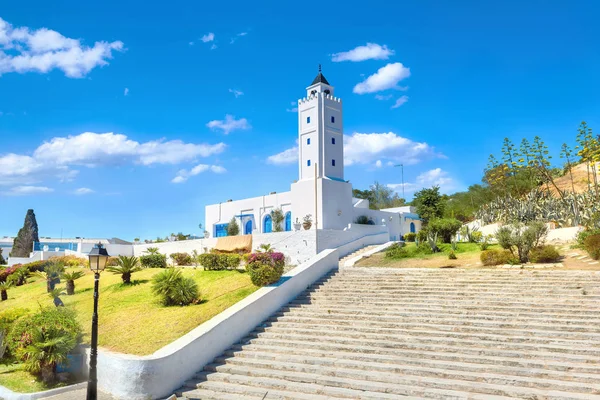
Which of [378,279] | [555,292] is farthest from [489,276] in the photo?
[378,279]

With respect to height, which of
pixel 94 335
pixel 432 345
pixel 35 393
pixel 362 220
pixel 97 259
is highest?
pixel 362 220

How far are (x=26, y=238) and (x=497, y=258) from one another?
A: 4486 centimetres

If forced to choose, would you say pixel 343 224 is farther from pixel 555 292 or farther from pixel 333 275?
pixel 555 292

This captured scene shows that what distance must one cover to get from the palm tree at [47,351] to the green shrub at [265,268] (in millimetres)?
5185

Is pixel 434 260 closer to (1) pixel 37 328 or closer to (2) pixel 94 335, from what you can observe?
(2) pixel 94 335

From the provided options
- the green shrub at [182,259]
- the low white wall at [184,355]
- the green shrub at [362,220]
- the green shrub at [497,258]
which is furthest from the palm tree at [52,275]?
the green shrub at [497,258]

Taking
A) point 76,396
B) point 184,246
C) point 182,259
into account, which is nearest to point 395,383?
point 76,396

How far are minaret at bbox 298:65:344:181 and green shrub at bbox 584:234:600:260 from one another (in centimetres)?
1656

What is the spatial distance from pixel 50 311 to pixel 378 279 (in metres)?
9.32

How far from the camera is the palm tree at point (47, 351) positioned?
34.3 ft

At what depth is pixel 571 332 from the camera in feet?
31.7

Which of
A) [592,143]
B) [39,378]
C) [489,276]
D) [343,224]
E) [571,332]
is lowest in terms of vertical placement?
[39,378]

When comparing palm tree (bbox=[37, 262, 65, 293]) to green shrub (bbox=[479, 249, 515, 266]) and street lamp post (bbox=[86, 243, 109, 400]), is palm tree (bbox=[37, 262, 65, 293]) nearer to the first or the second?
street lamp post (bbox=[86, 243, 109, 400])

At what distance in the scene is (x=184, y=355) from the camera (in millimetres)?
10281
